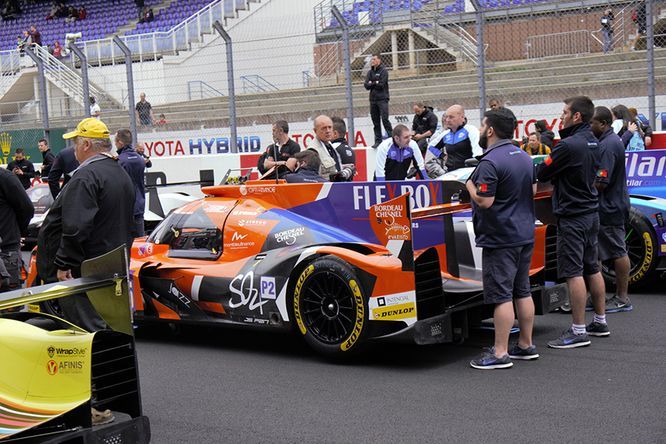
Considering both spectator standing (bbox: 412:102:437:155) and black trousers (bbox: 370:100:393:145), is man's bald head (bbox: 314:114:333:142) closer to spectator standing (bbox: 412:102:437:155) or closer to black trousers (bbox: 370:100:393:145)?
spectator standing (bbox: 412:102:437:155)

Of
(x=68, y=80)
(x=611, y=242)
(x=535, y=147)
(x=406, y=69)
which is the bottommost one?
(x=611, y=242)

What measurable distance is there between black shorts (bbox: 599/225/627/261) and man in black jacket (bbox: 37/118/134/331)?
166 inches

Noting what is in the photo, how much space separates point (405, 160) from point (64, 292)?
22.2 ft

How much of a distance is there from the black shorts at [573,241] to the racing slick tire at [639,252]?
79.2 inches

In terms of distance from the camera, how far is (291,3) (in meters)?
28.4

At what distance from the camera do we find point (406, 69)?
1769cm

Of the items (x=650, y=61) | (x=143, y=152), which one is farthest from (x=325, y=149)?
(x=143, y=152)

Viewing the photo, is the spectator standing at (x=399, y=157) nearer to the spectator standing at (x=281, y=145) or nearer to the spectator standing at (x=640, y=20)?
the spectator standing at (x=281, y=145)

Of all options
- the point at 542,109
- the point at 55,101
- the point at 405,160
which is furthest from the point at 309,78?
the point at 405,160

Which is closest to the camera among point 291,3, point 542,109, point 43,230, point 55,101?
point 43,230

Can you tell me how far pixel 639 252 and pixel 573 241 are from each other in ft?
7.82

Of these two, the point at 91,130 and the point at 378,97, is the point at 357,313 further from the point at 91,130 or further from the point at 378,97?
the point at 378,97

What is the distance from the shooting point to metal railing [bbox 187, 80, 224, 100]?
687 inches

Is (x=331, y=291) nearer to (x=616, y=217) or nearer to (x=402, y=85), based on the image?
(x=616, y=217)
